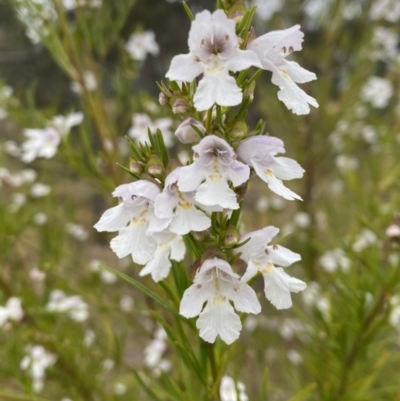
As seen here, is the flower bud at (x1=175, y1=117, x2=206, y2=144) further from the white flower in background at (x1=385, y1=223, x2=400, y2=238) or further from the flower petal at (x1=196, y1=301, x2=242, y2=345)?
the white flower in background at (x1=385, y1=223, x2=400, y2=238)

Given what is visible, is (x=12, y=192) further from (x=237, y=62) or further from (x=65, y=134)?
(x=237, y=62)

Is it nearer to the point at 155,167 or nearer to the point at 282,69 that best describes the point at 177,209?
the point at 155,167

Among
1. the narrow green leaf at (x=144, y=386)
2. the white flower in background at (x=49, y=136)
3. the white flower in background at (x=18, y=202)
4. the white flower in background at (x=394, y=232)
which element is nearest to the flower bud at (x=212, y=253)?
the narrow green leaf at (x=144, y=386)

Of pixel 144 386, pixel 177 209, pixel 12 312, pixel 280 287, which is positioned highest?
pixel 177 209

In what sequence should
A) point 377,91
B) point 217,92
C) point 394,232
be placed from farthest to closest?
point 377,91 → point 394,232 → point 217,92

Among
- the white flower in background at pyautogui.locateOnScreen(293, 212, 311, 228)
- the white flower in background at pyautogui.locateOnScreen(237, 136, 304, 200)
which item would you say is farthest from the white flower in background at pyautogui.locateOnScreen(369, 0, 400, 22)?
the white flower in background at pyautogui.locateOnScreen(237, 136, 304, 200)

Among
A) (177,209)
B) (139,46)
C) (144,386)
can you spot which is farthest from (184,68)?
(139,46)

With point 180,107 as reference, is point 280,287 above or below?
below
